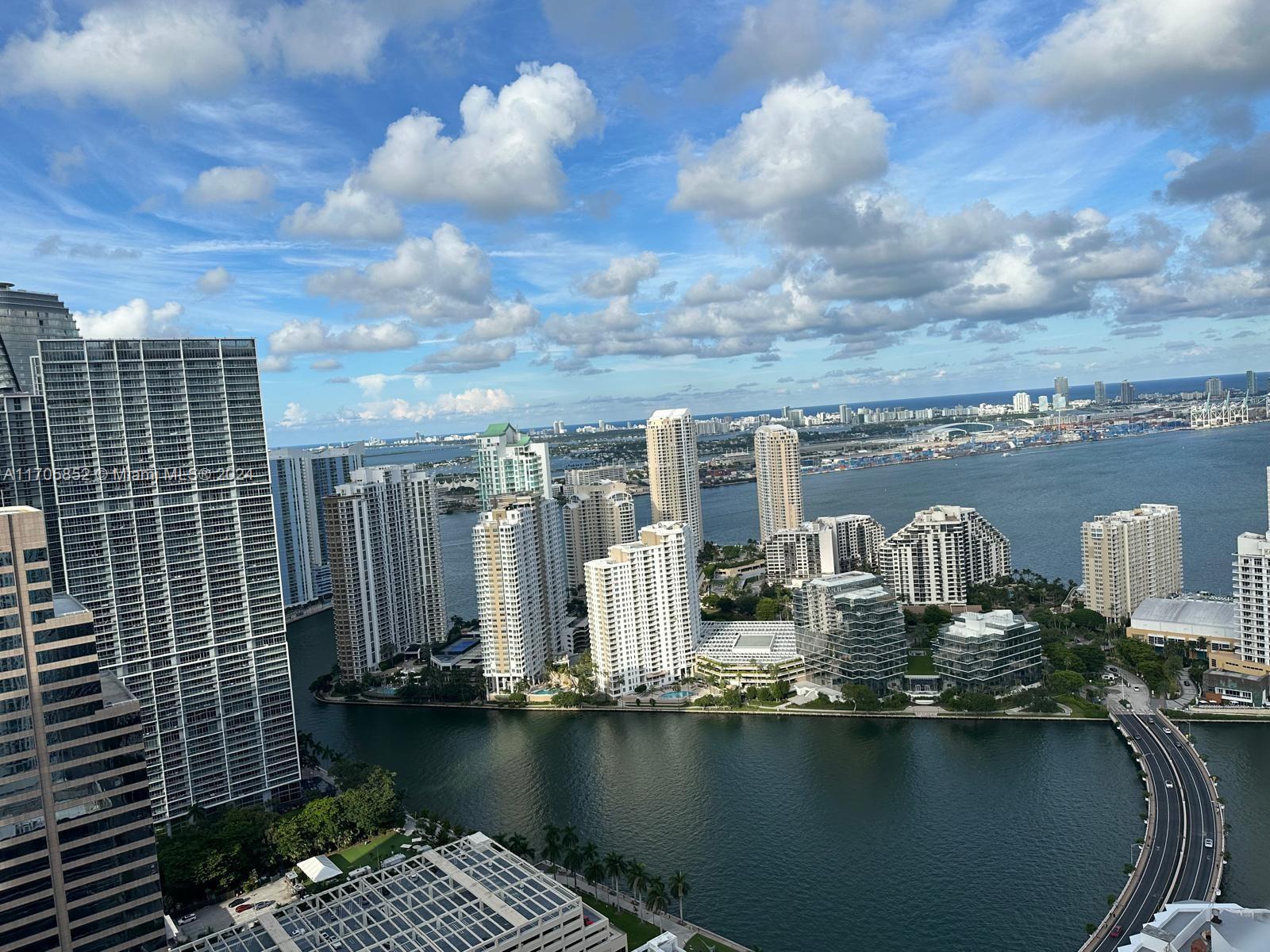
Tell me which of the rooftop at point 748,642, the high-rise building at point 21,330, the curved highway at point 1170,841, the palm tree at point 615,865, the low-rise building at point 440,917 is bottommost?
the curved highway at point 1170,841

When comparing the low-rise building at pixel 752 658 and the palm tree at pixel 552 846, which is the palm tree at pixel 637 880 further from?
the low-rise building at pixel 752 658

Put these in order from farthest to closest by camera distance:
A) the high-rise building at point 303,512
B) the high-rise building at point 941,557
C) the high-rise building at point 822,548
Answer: the high-rise building at point 303,512 → the high-rise building at point 822,548 → the high-rise building at point 941,557

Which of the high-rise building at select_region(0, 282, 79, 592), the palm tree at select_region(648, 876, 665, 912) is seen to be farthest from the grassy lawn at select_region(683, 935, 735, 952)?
the high-rise building at select_region(0, 282, 79, 592)

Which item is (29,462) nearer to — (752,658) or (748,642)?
(752,658)

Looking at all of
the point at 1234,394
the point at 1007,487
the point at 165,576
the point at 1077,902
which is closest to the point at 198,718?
the point at 165,576

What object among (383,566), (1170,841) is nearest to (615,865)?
(1170,841)

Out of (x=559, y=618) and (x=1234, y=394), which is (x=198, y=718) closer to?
(x=559, y=618)

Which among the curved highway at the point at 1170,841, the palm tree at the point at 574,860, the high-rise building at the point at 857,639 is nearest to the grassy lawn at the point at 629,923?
the palm tree at the point at 574,860
